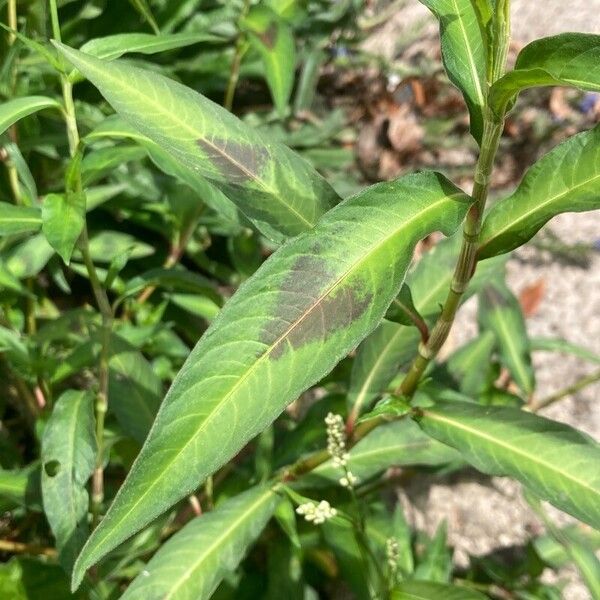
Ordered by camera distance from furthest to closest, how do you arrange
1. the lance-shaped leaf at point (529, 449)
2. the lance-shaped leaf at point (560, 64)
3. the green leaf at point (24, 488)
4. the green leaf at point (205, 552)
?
1. the green leaf at point (24, 488)
2. the green leaf at point (205, 552)
3. the lance-shaped leaf at point (529, 449)
4. the lance-shaped leaf at point (560, 64)

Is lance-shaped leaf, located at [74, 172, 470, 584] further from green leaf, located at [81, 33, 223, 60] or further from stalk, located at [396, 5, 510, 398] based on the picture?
green leaf, located at [81, 33, 223, 60]

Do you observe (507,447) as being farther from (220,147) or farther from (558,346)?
(558,346)

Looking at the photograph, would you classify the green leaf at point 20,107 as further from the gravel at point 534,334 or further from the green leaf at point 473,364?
the gravel at point 534,334

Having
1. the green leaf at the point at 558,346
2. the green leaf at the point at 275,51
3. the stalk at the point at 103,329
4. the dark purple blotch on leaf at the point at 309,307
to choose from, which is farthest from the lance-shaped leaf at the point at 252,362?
the green leaf at the point at 558,346

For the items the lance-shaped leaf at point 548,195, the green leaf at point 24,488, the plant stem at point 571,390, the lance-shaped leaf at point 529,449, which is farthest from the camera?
the plant stem at point 571,390

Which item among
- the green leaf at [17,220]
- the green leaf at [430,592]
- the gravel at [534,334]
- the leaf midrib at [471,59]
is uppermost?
the leaf midrib at [471,59]

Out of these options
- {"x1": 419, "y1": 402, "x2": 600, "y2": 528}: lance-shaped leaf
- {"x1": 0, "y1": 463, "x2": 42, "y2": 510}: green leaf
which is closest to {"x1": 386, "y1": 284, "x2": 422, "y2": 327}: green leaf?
{"x1": 419, "y1": 402, "x2": 600, "y2": 528}: lance-shaped leaf
